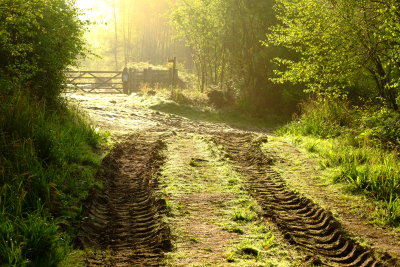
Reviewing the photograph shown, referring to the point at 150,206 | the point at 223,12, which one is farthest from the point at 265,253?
the point at 223,12

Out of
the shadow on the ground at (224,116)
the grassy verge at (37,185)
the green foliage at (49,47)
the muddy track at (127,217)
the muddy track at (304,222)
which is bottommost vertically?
the shadow on the ground at (224,116)

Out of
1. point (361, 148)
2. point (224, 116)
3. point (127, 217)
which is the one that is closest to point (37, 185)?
point (127, 217)

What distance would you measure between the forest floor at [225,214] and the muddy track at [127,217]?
0.05ft

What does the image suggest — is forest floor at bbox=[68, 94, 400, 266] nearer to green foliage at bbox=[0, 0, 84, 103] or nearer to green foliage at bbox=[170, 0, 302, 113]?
green foliage at bbox=[0, 0, 84, 103]

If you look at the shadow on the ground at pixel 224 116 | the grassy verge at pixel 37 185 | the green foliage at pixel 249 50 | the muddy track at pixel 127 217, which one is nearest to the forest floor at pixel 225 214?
the muddy track at pixel 127 217

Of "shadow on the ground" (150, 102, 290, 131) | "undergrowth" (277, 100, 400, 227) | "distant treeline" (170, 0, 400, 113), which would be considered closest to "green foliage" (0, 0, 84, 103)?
"distant treeline" (170, 0, 400, 113)

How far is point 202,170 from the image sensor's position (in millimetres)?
8305

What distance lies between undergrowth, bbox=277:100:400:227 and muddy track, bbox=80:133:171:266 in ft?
11.2

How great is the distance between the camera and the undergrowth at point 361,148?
665cm

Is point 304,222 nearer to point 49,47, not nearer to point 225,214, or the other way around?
point 225,214

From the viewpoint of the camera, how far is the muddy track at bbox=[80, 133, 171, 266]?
4.55 m

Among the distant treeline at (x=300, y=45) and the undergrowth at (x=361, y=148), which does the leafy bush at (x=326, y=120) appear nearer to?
the undergrowth at (x=361, y=148)

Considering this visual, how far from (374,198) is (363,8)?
491 centimetres

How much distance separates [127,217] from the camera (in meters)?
5.79
